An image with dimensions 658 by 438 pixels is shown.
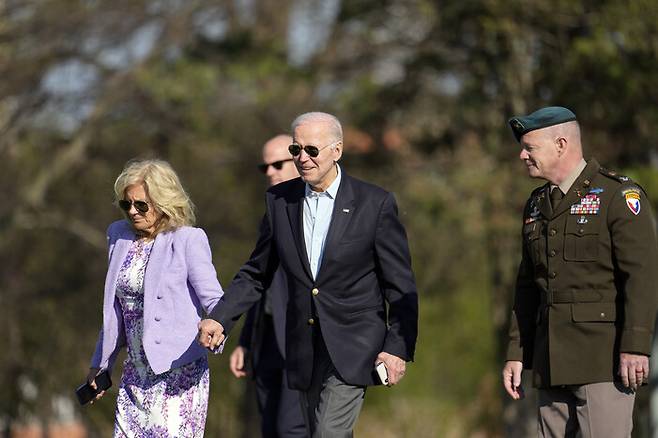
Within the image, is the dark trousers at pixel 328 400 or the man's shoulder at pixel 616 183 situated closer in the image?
the man's shoulder at pixel 616 183

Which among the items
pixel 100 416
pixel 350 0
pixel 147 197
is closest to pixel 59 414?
pixel 100 416

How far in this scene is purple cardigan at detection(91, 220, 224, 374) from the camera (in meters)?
5.59

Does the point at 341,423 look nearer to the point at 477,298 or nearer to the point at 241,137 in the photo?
the point at 241,137

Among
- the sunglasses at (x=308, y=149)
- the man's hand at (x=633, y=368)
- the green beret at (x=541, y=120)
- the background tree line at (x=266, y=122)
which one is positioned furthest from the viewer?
the background tree line at (x=266, y=122)

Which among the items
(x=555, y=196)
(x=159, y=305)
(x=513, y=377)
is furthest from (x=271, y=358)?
(x=555, y=196)

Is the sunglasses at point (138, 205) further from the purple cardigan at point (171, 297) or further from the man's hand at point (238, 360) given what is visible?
the man's hand at point (238, 360)

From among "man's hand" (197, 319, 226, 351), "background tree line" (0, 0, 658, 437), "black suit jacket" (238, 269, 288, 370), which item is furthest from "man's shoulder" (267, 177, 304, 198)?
"background tree line" (0, 0, 658, 437)

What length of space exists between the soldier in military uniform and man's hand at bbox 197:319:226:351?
1.24 m

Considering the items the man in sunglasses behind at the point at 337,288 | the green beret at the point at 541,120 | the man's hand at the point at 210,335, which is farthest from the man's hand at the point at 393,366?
the green beret at the point at 541,120

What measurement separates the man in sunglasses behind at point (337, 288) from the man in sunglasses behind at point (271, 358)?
1013 millimetres

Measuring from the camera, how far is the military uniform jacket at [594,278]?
5094mm

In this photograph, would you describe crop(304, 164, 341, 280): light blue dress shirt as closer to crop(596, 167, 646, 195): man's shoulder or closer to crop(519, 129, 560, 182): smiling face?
crop(519, 129, 560, 182): smiling face

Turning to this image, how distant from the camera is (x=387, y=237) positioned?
5.66 meters

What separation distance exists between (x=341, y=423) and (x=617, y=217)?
1.44 meters
